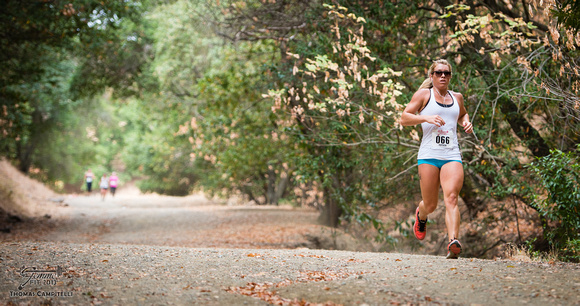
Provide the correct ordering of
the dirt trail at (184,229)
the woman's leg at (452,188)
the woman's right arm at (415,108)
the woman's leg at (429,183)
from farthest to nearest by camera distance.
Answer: the dirt trail at (184,229), the woman's leg at (429,183), the woman's right arm at (415,108), the woman's leg at (452,188)

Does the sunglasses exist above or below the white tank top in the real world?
above

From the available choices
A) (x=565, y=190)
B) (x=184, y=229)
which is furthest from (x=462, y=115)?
(x=184, y=229)

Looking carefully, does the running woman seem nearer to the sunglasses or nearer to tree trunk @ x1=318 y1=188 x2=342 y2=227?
the sunglasses

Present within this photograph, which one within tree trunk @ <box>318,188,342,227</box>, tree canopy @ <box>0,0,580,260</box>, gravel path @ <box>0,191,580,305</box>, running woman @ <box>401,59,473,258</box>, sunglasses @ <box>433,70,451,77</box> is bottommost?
gravel path @ <box>0,191,580,305</box>

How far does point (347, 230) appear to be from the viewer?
1609 centimetres

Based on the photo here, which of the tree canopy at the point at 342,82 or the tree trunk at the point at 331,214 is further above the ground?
the tree canopy at the point at 342,82

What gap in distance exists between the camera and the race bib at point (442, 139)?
568 centimetres

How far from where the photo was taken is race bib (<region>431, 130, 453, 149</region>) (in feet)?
18.6

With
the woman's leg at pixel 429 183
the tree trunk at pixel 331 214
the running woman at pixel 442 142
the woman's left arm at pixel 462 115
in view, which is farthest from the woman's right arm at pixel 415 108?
the tree trunk at pixel 331 214

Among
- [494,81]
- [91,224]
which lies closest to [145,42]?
[91,224]

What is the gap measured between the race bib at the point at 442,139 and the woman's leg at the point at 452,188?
22 centimetres

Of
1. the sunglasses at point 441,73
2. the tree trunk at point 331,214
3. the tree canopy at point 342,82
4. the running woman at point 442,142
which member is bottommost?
the tree trunk at point 331,214

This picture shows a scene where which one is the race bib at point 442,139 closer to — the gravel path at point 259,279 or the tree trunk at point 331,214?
the gravel path at point 259,279

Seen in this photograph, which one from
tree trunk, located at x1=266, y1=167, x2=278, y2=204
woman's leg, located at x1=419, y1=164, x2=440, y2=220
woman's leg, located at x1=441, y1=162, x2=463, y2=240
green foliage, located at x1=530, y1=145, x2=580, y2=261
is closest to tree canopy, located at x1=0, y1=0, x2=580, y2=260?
green foliage, located at x1=530, y1=145, x2=580, y2=261
